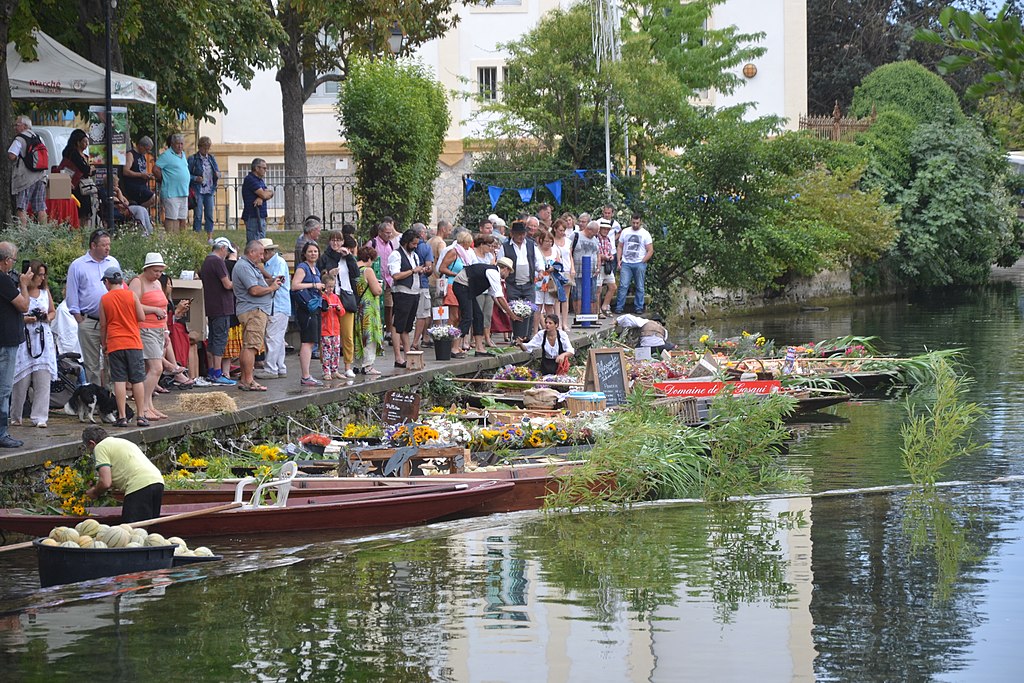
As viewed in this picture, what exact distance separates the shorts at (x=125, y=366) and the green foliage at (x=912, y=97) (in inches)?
1319

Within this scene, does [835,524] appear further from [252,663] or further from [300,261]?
[300,261]

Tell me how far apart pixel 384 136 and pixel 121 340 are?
16572 mm

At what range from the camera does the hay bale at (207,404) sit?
597 inches

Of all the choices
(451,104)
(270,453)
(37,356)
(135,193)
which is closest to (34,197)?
(135,193)

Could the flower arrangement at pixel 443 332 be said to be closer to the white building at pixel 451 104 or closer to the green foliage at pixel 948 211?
the white building at pixel 451 104

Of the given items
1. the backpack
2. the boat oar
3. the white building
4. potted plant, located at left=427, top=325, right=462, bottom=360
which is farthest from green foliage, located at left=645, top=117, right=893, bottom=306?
the boat oar

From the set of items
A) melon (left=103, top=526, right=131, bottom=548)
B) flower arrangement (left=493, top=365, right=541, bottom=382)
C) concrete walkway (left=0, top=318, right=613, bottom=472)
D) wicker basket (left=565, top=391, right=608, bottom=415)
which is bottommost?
melon (left=103, top=526, right=131, bottom=548)

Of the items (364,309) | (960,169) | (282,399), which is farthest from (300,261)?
(960,169)

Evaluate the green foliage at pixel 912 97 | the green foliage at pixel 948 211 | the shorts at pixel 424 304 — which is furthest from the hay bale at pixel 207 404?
the green foliage at pixel 912 97

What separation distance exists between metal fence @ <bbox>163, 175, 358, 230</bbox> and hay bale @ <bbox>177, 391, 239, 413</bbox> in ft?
45.8

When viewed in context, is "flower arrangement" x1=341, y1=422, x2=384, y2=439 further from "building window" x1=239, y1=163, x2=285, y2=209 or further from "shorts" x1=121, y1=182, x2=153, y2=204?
"building window" x1=239, y1=163, x2=285, y2=209

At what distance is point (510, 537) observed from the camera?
509 inches

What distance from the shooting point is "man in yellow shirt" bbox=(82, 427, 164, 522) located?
12.2 m

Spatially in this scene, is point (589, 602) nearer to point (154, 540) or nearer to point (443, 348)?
point (154, 540)
